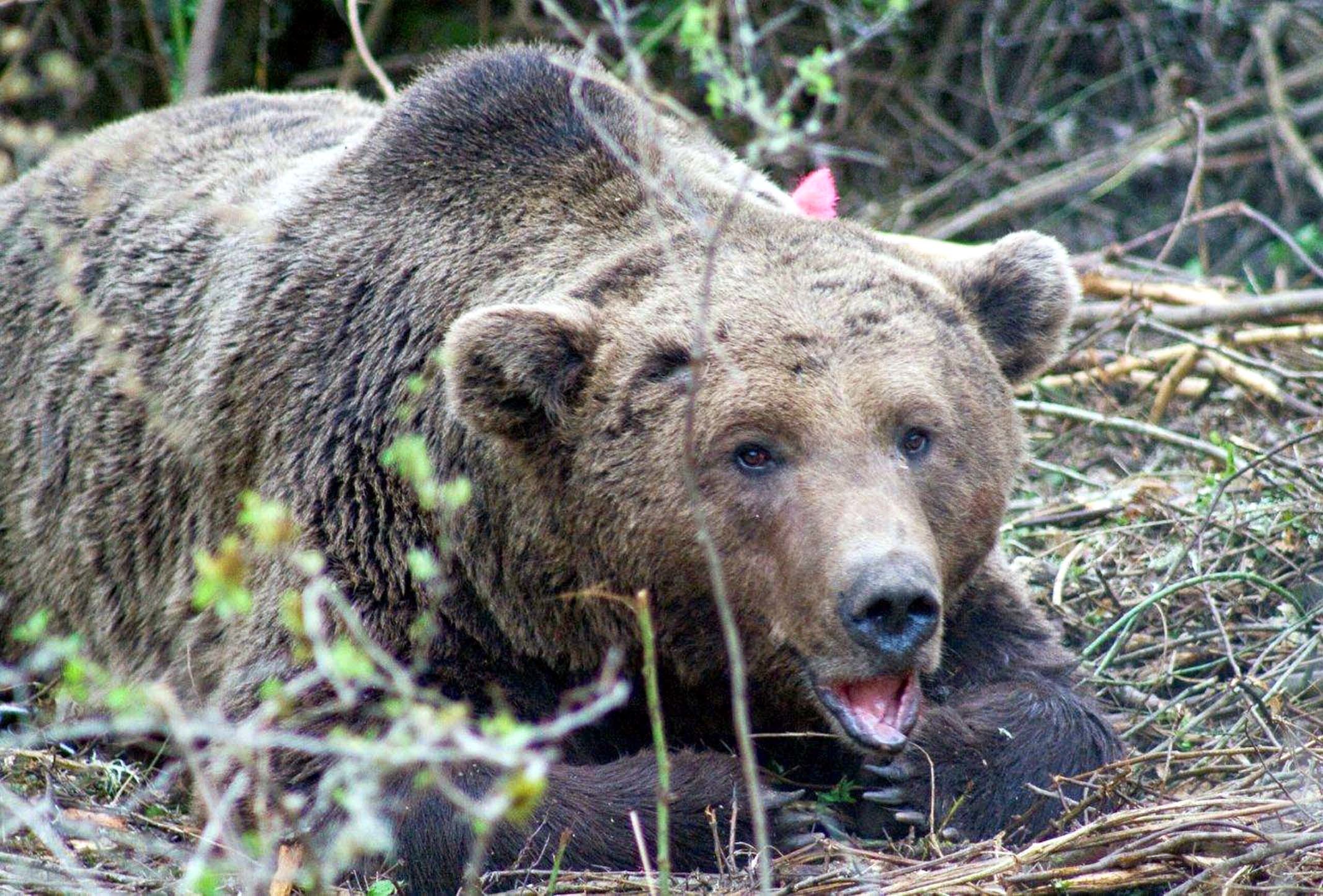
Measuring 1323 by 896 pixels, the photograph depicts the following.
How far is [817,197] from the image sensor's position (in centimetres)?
577

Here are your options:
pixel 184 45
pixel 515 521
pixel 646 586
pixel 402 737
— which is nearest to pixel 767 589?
pixel 646 586

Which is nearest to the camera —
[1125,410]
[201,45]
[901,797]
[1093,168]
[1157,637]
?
[901,797]

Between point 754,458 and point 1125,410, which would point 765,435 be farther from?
point 1125,410

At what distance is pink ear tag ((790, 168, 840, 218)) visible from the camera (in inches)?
226

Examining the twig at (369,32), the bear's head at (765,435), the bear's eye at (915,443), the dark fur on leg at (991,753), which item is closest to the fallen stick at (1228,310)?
the dark fur on leg at (991,753)

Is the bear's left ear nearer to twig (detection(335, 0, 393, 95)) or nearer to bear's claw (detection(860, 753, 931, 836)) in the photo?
bear's claw (detection(860, 753, 931, 836))

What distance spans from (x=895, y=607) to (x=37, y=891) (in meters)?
2.25

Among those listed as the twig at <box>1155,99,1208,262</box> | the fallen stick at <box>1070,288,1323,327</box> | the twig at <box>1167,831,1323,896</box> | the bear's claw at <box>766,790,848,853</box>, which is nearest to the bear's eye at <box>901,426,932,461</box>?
the bear's claw at <box>766,790,848,853</box>

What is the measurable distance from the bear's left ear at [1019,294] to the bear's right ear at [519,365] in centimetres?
122

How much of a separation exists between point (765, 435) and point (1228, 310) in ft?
12.8

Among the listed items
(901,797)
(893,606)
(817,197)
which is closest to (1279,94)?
(817,197)

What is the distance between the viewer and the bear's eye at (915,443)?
4410 mm

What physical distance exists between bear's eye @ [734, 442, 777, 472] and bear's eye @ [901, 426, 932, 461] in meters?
0.37

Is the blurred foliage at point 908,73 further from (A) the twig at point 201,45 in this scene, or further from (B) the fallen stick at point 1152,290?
(A) the twig at point 201,45
